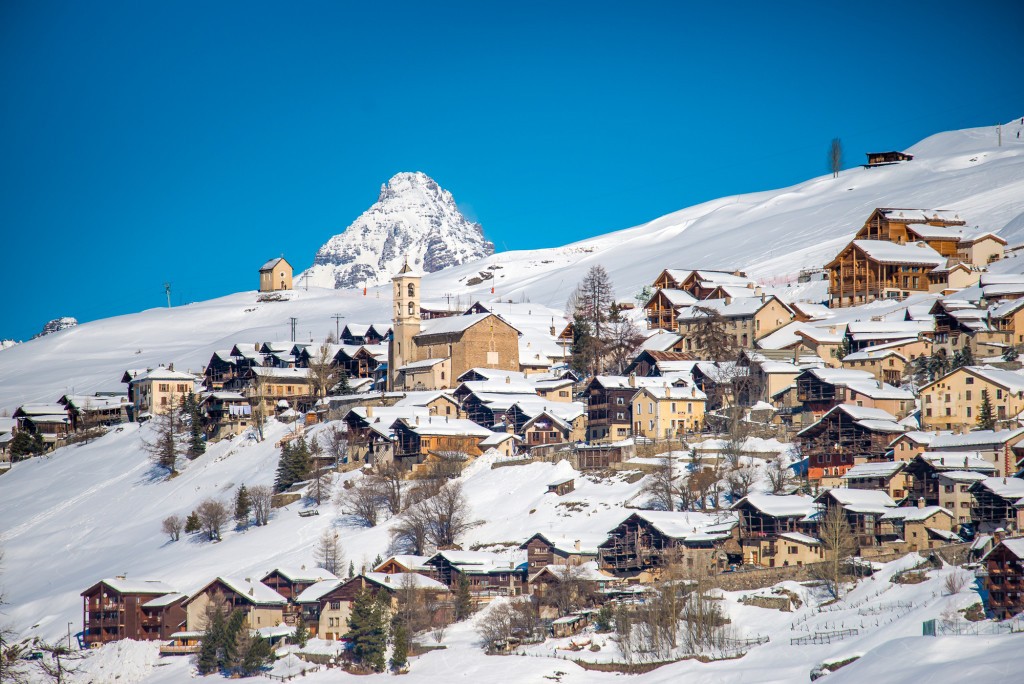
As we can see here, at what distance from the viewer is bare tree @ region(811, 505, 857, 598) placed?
6384cm

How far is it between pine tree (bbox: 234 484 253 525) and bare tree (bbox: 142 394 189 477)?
14604 millimetres

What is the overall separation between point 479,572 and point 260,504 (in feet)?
67.7

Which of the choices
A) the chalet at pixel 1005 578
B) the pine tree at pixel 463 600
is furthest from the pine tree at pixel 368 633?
the chalet at pixel 1005 578

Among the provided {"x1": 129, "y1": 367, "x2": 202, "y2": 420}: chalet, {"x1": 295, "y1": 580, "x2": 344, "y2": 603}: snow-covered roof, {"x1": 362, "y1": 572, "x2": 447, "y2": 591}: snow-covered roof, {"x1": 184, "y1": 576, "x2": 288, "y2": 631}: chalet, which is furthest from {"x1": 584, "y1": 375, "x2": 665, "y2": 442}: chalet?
{"x1": 129, "y1": 367, "x2": 202, "y2": 420}: chalet

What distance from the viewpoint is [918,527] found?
6650 centimetres

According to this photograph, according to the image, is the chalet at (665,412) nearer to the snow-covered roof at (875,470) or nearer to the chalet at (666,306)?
the snow-covered roof at (875,470)

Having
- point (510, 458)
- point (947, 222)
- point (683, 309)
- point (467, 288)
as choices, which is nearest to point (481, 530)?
point (510, 458)

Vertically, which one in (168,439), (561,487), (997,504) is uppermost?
(168,439)

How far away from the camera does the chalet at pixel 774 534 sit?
67375 mm

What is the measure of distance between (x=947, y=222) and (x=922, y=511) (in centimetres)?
7346


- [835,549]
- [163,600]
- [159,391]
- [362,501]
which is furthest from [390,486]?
[159,391]

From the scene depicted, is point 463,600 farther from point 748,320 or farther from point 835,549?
point 748,320

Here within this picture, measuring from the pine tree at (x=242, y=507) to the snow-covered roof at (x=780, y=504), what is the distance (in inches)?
1230

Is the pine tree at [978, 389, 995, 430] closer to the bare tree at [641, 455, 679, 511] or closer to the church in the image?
the bare tree at [641, 455, 679, 511]
